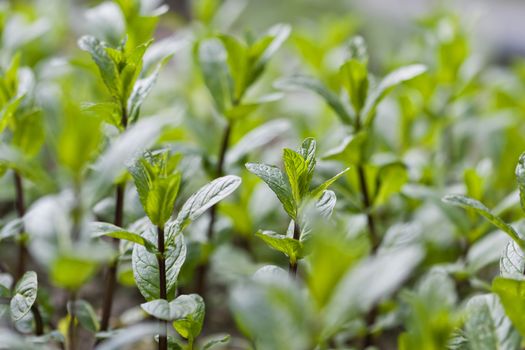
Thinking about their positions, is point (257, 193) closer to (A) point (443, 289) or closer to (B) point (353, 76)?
(B) point (353, 76)

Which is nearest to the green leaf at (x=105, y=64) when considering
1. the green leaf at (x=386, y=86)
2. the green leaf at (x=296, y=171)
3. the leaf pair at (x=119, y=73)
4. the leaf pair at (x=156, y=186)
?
the leaf pair at (x=119, y=73)

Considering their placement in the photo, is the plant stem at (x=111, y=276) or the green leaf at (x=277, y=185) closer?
the green leaf at (x=277, y=185)

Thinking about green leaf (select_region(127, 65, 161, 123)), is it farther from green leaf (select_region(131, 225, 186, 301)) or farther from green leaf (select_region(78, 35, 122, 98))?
green leaf (select_region(131, 225, 186, 301))

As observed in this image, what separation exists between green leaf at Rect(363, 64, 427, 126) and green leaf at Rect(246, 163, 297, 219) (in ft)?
0.79

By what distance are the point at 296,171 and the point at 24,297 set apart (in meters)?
0.33

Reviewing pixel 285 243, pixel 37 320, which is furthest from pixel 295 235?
pixel 37 320

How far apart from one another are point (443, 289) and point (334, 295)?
0.45 ft

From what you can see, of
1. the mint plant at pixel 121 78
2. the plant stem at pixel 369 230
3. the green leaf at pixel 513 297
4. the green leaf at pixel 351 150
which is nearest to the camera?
the green leaf at pixel 513 297

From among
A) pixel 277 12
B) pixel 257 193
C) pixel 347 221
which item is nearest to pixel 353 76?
pixel 347 221

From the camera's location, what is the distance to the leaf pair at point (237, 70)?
3.23 feet

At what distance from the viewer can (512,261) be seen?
29.4 inches

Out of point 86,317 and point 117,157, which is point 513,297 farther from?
point 86,317

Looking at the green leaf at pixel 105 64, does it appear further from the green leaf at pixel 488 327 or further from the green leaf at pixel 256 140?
the green leaf at pixel 488 327

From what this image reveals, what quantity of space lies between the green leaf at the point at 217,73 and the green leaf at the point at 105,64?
250 millimetres
